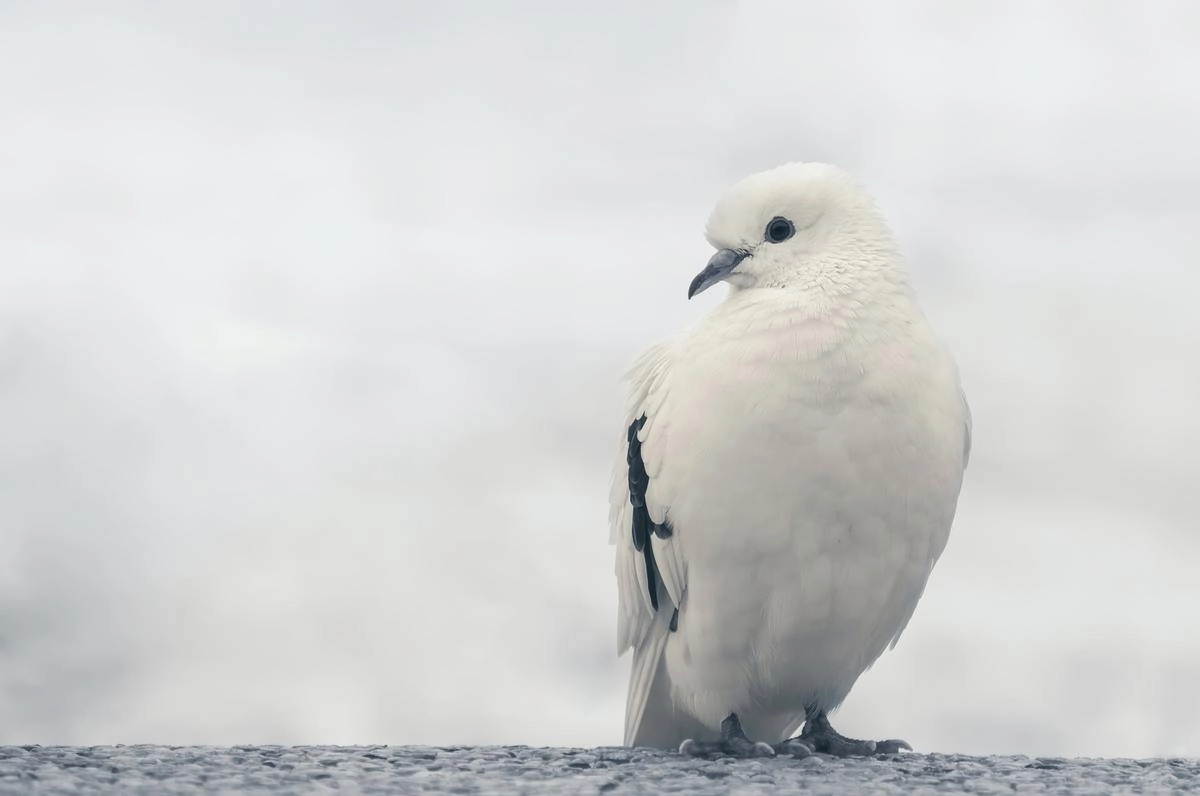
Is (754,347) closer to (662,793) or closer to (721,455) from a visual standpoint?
(721,455)

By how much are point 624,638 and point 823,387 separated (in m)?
2.26

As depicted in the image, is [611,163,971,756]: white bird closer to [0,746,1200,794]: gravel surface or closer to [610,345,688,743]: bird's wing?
[610,345,688,743]: bird's wing

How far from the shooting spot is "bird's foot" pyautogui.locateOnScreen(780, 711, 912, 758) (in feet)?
34.4

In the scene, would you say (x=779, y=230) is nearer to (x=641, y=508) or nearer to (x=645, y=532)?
(x=641, y=508)

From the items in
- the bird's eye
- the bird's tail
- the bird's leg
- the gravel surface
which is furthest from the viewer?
the bird's tail

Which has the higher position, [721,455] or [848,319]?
[848,319]

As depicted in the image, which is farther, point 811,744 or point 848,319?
point 811,744

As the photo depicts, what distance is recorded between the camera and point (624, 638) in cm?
1098

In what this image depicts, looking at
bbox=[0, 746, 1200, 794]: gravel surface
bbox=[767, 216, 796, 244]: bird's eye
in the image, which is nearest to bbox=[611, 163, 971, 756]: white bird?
bbox=[767, 216, 796, 244]: bird's eye

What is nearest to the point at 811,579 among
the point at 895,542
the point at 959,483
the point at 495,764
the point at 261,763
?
the point at 895,542

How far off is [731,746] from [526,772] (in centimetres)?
148

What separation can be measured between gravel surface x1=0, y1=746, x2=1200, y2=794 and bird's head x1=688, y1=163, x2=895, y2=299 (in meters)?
2.80

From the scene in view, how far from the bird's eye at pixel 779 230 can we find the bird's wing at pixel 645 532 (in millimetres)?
948

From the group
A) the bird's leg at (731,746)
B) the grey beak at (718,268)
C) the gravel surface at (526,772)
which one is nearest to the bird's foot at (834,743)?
the gravel surface at (526,772)
